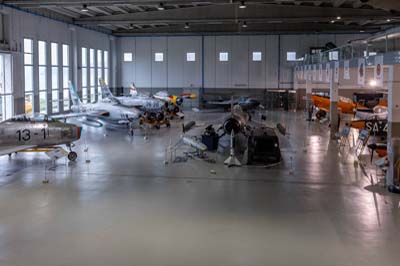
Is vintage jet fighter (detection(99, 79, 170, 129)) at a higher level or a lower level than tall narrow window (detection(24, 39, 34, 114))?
lower

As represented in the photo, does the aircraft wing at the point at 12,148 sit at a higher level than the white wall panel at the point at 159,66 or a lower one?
lower

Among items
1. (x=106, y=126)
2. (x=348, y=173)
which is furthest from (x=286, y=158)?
(x=106, y=126)

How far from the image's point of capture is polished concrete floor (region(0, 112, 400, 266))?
7.88m

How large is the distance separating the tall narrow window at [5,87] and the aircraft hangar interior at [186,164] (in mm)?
77

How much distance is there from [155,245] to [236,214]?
8.56 ft

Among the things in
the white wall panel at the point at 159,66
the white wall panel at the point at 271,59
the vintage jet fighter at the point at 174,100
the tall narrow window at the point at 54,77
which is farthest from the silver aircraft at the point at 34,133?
the white wall panel at the point at 271,59

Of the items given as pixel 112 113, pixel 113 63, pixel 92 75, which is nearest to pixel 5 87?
pixel 112 113

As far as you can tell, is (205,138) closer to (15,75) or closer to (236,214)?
(236,214)

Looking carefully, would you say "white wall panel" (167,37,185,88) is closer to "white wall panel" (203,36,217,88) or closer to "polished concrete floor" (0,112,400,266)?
"white wall panel" (203,36,217,88)

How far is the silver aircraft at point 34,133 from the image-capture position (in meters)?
16.2

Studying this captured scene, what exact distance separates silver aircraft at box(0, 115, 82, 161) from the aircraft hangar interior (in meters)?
0.05

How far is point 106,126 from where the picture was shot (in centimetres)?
2816

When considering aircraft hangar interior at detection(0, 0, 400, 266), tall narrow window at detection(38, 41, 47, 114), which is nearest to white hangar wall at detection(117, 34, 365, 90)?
aircraft hangar interior at detection(0, 0, 400, 266)

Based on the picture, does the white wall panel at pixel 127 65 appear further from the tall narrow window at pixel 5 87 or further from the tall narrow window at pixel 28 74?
the tall narrow window at pixel 5 87
